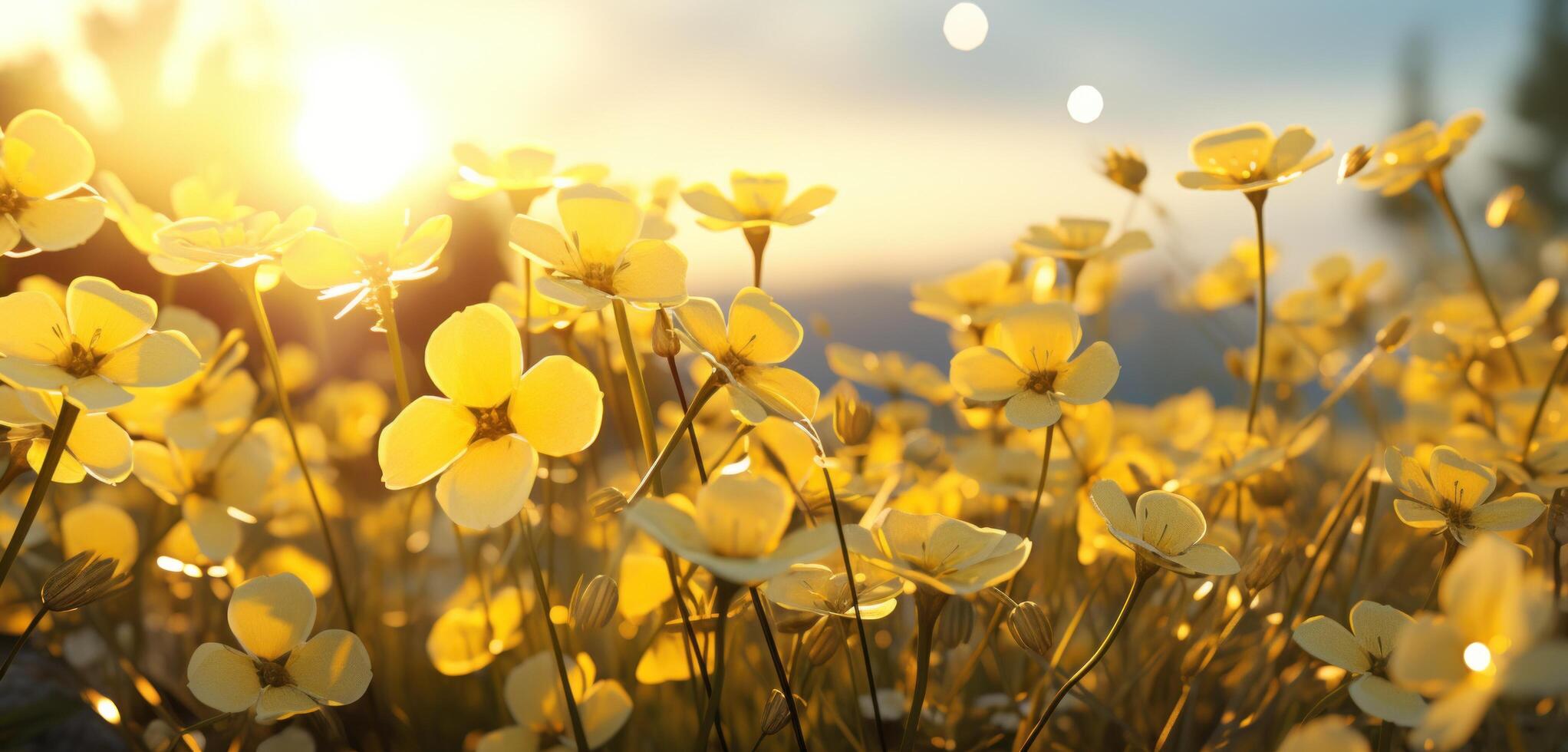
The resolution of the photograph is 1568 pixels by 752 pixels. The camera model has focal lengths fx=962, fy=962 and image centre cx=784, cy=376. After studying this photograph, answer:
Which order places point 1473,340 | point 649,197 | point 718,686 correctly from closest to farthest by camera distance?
point 718,686
point 649,197
point 1473,340

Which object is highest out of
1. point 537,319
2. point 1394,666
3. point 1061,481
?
point 1394,666

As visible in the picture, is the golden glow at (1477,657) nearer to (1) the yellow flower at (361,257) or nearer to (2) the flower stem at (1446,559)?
(2) the flower stem at (1446,559)

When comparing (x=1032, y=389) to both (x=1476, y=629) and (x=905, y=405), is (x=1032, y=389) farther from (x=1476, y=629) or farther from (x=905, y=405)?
(x=905, y=405)

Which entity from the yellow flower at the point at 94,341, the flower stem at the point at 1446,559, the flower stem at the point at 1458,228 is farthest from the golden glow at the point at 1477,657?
the flower stem at the point at 1458,228

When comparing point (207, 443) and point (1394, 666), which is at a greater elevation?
point (1394, 666)

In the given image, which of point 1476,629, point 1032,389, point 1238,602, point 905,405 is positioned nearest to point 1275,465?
point 1238,602

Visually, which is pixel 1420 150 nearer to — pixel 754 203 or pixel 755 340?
pixel 754 203
